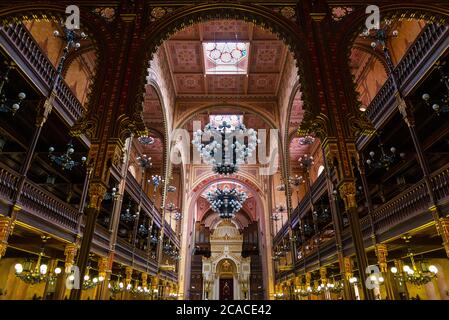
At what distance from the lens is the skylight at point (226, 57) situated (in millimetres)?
16547

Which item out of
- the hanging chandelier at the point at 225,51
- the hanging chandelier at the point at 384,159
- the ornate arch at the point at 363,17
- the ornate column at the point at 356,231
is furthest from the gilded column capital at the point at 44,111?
the hanging chandelier at the point at 225,51

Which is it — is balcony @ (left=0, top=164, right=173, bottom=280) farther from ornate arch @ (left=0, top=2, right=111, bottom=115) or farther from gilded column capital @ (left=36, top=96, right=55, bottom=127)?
ornate arch @ (left=0, top=2, right=111, bottom=115)

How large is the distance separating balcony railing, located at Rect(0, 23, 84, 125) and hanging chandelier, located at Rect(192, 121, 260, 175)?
23.9ft

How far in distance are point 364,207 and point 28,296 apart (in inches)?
641

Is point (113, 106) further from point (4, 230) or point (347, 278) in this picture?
point (347, 278)

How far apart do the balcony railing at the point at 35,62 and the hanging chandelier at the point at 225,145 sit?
7.28m

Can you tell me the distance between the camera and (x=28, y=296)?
12.5 meters

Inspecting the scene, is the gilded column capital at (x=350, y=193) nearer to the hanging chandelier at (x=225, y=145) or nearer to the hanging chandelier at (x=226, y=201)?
the hanging chandelier at (x=225, y=145)

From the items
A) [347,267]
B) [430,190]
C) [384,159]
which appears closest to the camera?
[430,190]

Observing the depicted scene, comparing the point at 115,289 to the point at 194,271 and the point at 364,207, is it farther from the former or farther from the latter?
the point at 194,271

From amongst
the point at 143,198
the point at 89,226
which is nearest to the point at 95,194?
the point at 89,226

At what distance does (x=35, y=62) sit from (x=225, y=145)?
10.2 meters

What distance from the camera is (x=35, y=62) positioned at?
25.5 ft
